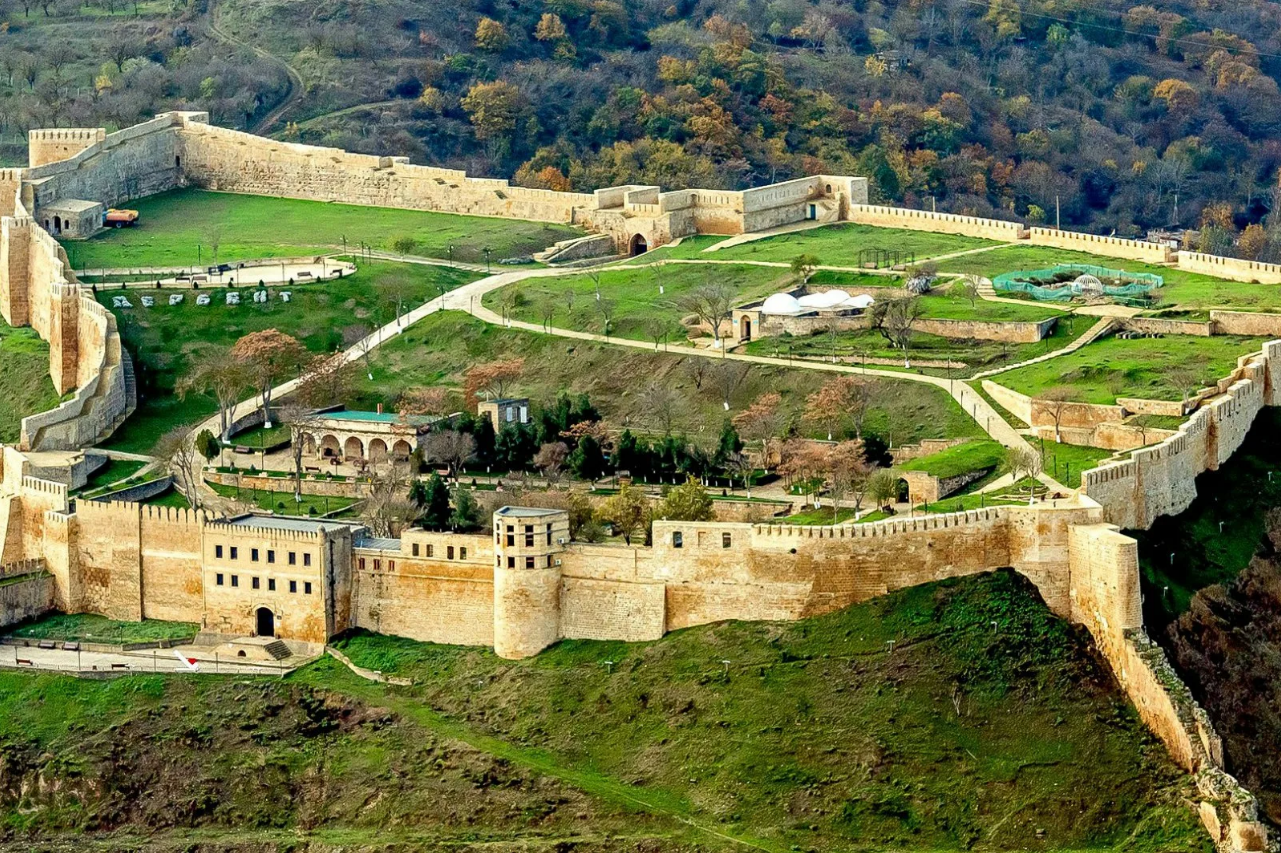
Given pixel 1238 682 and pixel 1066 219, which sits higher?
pixel 1238 682

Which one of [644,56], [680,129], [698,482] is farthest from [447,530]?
[644,56]

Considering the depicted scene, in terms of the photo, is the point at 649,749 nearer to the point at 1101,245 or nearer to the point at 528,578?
the point at 528,578

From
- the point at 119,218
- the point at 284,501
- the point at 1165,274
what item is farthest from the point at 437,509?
the point at 119,218

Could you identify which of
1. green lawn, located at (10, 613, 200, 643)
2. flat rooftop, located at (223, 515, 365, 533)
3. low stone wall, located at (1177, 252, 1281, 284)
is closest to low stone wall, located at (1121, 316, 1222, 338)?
low stone wall, located at (1177, 252, 1281, 284)

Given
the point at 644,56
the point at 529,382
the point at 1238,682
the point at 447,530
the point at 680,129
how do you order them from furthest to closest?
the point at 644,56
the point at 680,129
the point at 529,382
the point at 447,530
the point at 1238,682

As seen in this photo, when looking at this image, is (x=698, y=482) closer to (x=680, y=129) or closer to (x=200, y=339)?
(x=200, y=339)

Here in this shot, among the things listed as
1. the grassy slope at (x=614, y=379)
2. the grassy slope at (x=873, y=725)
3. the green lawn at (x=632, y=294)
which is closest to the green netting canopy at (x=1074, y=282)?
the green lawn at (x=632, y=294)

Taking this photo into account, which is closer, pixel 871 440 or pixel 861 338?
pixel 871 440
